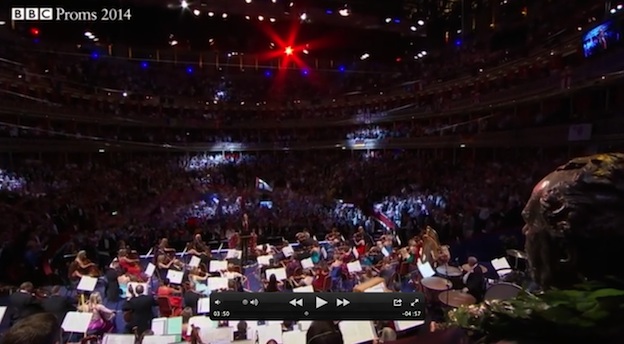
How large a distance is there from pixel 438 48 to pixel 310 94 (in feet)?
39.5

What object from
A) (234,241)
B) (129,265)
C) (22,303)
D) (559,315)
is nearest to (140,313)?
(22,303)

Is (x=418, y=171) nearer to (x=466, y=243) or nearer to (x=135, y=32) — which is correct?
(x=466, y=243)

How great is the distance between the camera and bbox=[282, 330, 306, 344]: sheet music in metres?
6.72

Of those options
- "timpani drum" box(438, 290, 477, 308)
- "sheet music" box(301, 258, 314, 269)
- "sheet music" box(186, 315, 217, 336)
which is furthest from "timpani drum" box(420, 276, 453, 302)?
"sheet music" box(186, 315, 217, 336)

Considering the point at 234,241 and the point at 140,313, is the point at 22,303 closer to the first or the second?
the point at 140,313

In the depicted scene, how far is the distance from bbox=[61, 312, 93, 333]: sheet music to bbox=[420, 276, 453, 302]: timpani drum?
6285 millimetres

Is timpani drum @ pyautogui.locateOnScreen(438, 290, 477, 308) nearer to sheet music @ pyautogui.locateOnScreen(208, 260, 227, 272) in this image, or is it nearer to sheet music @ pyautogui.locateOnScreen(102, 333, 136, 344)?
sheet music @ pyautogui.locateOnScreen(102, 333, 136, 344)

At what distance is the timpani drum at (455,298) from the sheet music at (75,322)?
6.33m

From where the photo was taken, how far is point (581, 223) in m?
1.44

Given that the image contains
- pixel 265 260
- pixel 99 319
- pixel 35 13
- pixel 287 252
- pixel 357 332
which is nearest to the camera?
pixel 357 332

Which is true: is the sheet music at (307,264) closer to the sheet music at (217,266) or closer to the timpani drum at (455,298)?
the sheet music at (217,266)

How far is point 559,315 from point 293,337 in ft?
19.5

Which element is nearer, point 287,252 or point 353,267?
point 353,267

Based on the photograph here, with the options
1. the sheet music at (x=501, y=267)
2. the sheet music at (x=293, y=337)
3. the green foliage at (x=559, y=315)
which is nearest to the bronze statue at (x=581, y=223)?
the green foliage at (x=559, y=315)
